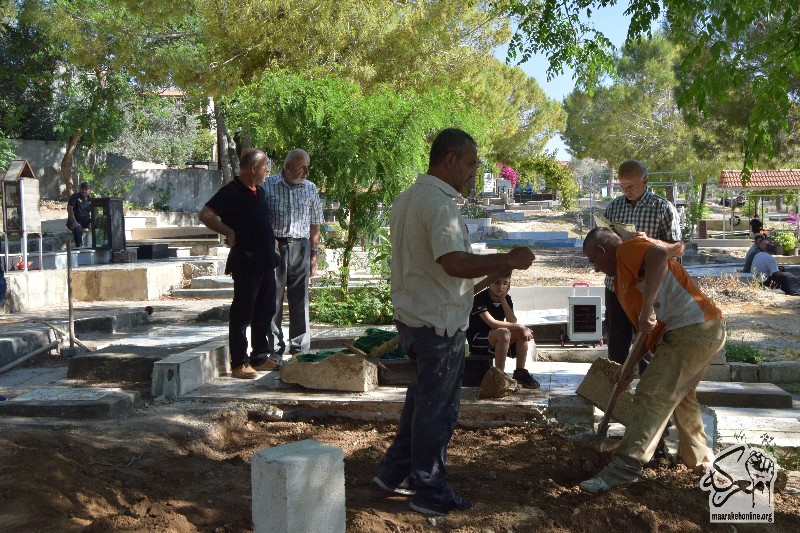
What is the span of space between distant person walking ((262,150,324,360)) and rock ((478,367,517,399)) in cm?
211

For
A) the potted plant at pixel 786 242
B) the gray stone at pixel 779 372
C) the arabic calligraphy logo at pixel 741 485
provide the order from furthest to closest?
the potted plant at pixel 786 242, the gray stone at pixel 779 372, the arabic calligraphy logo at pixel 741 485

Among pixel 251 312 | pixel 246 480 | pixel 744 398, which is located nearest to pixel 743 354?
pixel 744 398

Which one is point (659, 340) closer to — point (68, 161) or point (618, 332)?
point (618, 332)

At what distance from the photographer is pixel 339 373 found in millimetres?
6762

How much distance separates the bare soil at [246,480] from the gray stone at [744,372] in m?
3.56

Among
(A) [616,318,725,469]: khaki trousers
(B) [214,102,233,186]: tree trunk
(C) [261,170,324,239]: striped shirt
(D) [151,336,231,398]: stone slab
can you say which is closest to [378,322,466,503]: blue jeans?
(A) [616,318,725,469]: khaki trousers

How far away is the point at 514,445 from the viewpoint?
581 cm

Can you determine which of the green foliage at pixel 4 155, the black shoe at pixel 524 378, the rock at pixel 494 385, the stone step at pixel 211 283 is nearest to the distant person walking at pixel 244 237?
the rock at pixel 494 385

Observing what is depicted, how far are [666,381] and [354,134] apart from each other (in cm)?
678

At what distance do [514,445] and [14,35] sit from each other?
30.9m

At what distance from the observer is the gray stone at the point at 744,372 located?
346 inches

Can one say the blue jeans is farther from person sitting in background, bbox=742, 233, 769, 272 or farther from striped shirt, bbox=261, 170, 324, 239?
person sitting in background, bbox=742, 233, 769, 272

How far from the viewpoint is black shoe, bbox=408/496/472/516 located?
4.40 m

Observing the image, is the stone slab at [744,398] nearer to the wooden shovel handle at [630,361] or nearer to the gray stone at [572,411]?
the gray stone at [572,411]
